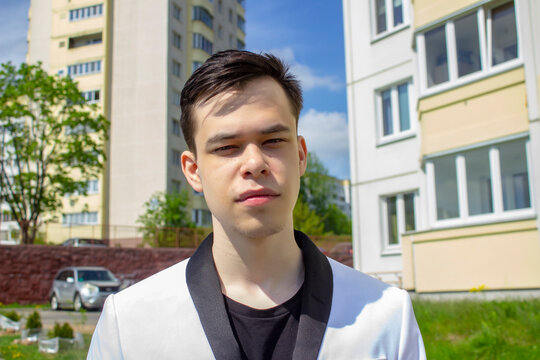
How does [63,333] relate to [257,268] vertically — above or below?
Result: below

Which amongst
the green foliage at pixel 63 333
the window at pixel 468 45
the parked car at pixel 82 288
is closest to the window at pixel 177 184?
the parked car at pixel 82 288

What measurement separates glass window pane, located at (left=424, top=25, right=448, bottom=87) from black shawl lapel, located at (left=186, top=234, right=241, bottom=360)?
13390mm

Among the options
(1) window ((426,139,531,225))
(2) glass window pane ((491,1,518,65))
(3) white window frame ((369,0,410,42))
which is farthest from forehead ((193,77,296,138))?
(3) white window frame ((369,0,410,42))

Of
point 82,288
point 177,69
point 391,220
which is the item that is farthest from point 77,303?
point 177,69

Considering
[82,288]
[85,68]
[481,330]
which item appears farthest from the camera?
[85,68]

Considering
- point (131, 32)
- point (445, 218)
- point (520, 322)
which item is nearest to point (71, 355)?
point (520, 322)

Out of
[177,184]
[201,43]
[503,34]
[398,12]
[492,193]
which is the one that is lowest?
[492,193]

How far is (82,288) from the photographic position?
19.3m

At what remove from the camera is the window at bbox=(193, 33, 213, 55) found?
50.9m

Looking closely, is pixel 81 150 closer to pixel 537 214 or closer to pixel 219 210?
pixel 537 214

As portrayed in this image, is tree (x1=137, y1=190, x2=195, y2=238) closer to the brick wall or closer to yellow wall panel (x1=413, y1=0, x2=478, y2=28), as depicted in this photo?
the brick wall

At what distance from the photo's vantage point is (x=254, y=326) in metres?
1.88

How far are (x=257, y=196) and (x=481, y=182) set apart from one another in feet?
39.7

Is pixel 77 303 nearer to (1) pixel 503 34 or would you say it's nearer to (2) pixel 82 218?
(1) pixel 503 34
